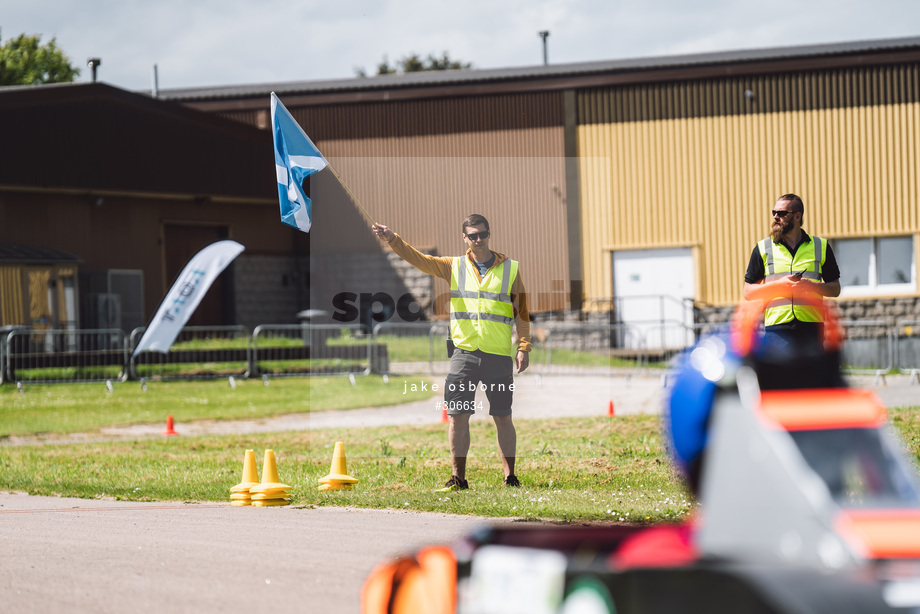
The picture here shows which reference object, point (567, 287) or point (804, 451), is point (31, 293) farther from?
point (804, 451)

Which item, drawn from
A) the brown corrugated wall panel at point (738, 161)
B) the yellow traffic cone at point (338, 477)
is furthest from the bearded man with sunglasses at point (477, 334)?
the brown corrugated wall panel at point (738, 161)

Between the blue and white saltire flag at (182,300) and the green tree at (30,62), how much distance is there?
1400 inches

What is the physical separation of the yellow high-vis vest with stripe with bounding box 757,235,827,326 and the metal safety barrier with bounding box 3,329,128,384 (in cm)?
1770

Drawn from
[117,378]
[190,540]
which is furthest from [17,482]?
[117,378]

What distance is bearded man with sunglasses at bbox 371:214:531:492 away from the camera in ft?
28.5

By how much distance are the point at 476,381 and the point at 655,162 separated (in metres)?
23.0

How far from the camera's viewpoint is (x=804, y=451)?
2799mm

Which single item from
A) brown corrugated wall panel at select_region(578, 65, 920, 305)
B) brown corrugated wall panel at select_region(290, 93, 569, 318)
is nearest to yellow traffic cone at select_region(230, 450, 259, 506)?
brown corrugated wall panel at select_region(290, 93, 569, 318)

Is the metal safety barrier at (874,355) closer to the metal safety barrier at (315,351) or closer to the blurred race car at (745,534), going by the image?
the metal safety barrier at (315,351)

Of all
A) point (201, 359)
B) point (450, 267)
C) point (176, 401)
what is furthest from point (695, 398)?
point (201, 359)

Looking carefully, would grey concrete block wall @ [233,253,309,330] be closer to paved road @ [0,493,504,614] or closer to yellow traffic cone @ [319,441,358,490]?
yellow traffic cone @ [319,441,358,490]

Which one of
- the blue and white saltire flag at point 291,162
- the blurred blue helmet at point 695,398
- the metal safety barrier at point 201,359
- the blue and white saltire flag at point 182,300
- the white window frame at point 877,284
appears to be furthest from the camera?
the white window frame at point 877,284

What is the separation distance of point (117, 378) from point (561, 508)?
679 inches

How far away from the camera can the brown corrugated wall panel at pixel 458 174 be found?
1210 inches
